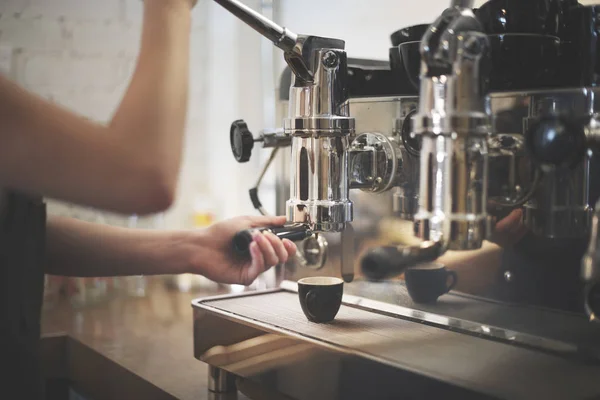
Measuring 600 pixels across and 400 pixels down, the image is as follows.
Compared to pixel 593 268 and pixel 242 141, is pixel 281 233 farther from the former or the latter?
pixel 593 268

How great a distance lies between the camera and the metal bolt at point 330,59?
24.3 inches

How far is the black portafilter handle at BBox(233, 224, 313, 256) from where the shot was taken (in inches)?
25.9

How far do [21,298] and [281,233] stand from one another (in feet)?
0.75

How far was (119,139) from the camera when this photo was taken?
500mm

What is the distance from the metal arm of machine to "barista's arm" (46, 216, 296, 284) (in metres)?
0.27

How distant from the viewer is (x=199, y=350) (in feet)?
2.41

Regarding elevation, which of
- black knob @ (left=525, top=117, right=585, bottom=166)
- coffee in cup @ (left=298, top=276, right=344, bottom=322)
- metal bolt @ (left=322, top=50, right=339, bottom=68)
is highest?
metal bolt @ (left=322, top=50, right=339, bottom=68)

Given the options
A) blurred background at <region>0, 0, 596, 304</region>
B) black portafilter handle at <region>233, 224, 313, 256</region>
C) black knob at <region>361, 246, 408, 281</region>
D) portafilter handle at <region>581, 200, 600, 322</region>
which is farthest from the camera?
blurred background at <region>0, 0, 596, 304</region>

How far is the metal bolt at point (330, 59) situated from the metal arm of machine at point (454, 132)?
0.14 metres

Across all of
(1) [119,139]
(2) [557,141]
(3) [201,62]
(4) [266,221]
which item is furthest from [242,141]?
(3) [201,62]

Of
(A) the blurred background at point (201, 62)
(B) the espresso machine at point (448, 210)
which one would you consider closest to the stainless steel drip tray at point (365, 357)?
(B) the espresso machine at point (448, 210)

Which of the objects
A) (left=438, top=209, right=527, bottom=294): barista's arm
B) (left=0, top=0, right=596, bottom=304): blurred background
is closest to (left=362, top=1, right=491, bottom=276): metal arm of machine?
(left=438, top=209, right=527, bottom=294): barista's arm

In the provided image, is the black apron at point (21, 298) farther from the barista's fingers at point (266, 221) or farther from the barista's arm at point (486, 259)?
the barista's arm at point (486, 259)

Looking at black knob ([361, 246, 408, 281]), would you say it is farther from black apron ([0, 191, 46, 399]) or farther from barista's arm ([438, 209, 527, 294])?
black apron ([0, 191, 46, 399])
